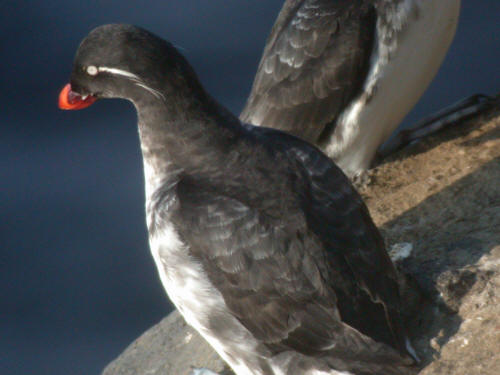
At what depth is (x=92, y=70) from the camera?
4.10 m

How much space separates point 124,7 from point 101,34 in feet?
11.9

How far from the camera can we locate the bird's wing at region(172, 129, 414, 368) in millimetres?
3602

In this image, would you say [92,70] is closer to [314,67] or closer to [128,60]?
[128,60]

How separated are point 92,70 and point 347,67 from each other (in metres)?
1.62

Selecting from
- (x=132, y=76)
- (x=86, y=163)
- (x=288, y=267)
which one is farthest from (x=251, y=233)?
(x=86, y=163)

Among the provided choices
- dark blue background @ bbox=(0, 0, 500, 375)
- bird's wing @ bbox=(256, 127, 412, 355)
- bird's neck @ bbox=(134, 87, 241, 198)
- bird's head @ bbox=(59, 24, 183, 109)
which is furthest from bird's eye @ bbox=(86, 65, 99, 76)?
dark blue background @ bbox=(0, 0, 500, 375)

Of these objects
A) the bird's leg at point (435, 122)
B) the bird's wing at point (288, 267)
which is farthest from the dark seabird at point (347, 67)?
the bird's wing at point (288, 267)

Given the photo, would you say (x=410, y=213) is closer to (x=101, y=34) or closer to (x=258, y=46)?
(x=101, y=34)

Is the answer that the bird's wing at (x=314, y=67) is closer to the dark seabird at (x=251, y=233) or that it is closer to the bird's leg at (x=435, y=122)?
the bird's leg at (x=435, y=122)

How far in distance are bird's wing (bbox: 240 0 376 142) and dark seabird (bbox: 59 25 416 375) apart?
109 centimetres

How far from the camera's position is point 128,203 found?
6.79m

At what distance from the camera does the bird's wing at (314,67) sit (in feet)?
16.8

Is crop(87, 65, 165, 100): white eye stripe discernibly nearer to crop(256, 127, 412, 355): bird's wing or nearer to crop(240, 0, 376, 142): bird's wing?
crop(256, 127, 412, 355): bird's wing

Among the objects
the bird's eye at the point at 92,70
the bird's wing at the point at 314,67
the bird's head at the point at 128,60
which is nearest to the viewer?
the bird's head at the point at 128,60
